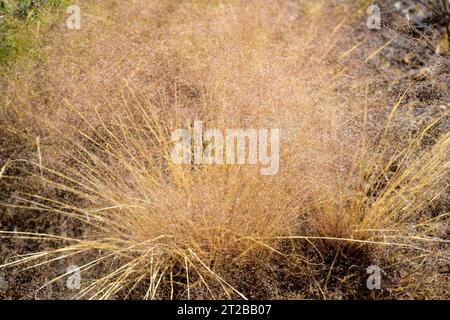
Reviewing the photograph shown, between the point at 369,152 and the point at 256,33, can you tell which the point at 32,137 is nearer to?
the point at 256,33

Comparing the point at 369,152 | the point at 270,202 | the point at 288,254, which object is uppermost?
the point at 369,152

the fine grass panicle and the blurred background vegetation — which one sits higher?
the blurred background vegetation

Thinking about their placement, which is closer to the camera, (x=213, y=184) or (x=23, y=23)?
(x=213, y=184)

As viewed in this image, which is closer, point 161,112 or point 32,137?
point 32,137

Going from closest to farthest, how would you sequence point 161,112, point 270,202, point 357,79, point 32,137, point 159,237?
point 159,237, point 270,202, point 32,137, point 161,112, point 357,79

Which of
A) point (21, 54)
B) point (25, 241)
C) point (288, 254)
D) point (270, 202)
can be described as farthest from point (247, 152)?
point (21, 54)

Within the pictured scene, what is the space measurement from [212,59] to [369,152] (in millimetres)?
795

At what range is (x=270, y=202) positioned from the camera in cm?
211

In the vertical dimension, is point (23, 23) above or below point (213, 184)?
above

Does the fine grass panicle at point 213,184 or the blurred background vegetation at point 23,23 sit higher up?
the blurred background vegetation at point 23,23

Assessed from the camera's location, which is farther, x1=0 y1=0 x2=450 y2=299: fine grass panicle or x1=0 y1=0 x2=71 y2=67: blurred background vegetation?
x1=0 y1=0 x2=71 y2=67: blurred background vegetation

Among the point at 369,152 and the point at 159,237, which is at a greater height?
the point at 369,152

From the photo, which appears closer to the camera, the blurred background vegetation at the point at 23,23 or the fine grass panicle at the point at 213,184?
the fine grass panicle at the point at 213,184

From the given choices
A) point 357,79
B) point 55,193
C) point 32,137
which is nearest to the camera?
point 55,193
